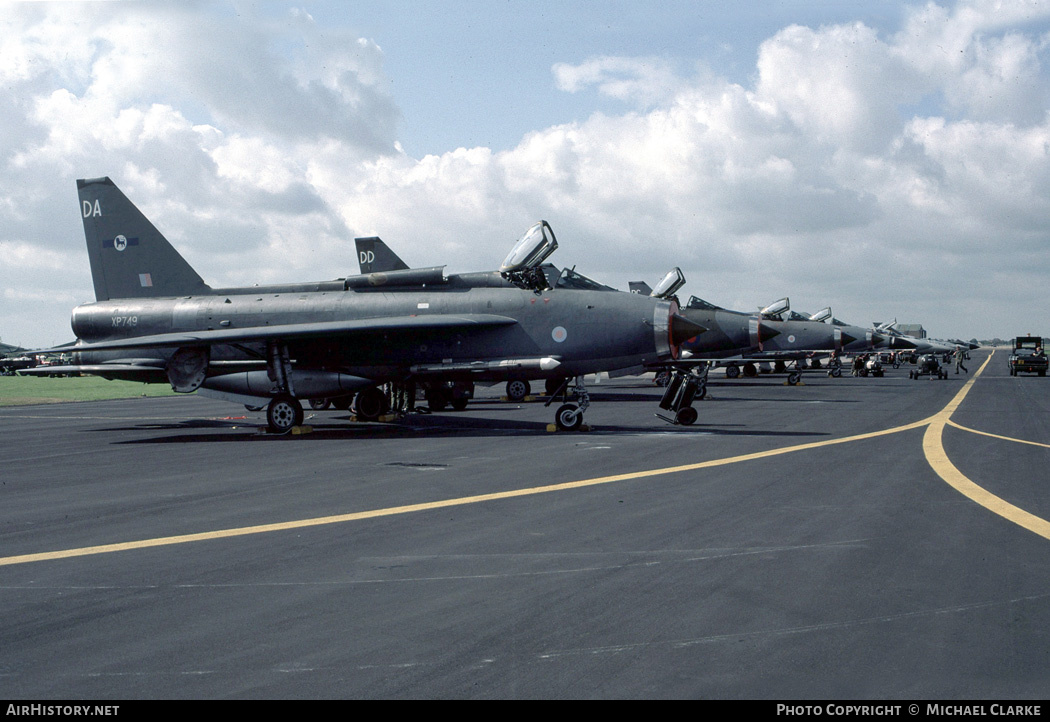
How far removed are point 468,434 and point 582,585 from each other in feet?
38.7

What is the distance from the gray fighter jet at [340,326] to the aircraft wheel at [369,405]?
32 mm

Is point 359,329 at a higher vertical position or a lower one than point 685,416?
higher

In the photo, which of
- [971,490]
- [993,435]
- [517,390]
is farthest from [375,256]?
[971,490]

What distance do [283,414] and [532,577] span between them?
13.3m

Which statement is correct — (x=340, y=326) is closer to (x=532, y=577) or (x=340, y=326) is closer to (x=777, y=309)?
(x=532, y=577)

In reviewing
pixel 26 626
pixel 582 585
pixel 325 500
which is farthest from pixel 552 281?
pixel 26 626

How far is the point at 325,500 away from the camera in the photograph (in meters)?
9.28

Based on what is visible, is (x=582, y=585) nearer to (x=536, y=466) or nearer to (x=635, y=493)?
(x=635, y=493)

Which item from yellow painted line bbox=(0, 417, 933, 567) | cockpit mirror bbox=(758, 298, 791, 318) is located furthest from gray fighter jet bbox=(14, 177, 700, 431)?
cockpit mirror bbox=(758, 298, 791, 318)

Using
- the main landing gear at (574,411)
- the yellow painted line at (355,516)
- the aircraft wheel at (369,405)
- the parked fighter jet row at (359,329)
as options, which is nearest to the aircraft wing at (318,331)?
the parked fighter jet row at (359,329)

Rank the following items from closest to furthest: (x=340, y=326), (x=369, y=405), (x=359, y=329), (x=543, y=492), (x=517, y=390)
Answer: (x=543, y=492) → (x=359, y=329) → (x=340, y=326) → (x=369, y=405) → (x=517, y=390)

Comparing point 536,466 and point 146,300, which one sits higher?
point 146,300

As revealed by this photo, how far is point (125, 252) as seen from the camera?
69.2ft
